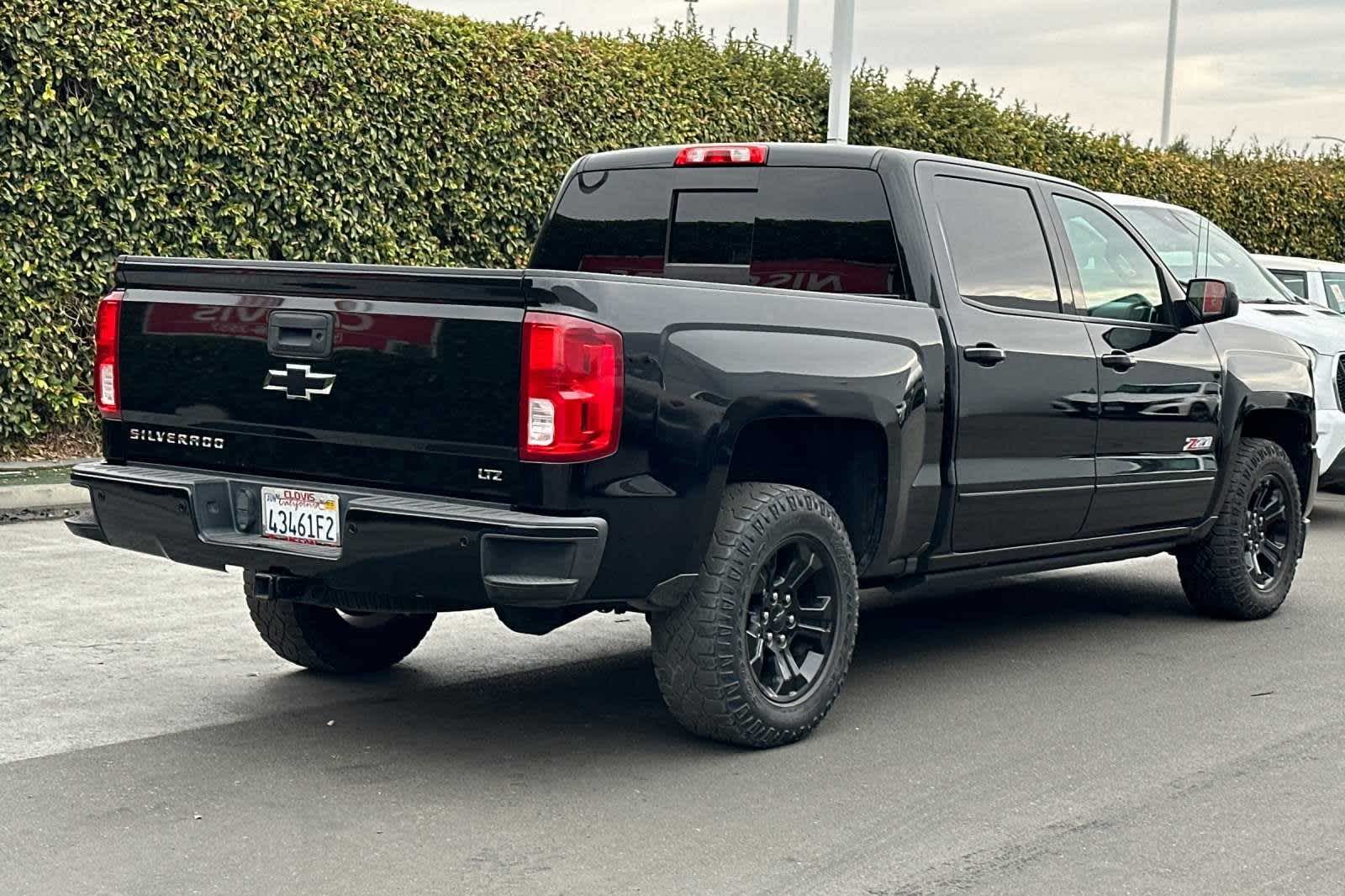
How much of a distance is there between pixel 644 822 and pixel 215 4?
8723 mm

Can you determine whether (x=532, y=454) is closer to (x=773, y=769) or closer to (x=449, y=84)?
(x=773, y=769)

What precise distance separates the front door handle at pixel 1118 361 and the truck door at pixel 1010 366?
86 mm

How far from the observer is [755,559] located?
5.20m

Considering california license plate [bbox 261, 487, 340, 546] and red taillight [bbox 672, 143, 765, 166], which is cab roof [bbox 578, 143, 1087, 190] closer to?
red taillight [bbox 672, 143, 765, 166]

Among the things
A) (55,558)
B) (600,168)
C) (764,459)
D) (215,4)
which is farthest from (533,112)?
(764,459)

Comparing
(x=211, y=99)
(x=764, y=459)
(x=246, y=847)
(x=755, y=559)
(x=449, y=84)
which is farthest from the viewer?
(x=449, y=84)

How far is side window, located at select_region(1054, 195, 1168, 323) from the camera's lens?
684 centimetres

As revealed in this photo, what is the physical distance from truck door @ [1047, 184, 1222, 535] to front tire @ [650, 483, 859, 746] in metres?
1.66

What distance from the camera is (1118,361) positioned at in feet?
22.3

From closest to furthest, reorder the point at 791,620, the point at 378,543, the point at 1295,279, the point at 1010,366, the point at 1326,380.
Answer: the point at 378,543, the point at 791,620, the point at 1010,366, the point at 1326,380, the point at 1295,279

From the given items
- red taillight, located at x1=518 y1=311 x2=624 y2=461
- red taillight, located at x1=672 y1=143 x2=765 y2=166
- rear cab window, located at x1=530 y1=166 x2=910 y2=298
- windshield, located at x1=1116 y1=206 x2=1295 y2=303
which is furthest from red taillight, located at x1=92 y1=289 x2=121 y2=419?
windshield, located at x1=1116 y1=206 x2=1295 y2=303

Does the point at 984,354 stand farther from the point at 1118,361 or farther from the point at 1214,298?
the point at 1214,298

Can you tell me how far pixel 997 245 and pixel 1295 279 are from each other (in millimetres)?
7795

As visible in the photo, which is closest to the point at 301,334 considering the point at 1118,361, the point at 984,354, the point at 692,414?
the point at 692,414
